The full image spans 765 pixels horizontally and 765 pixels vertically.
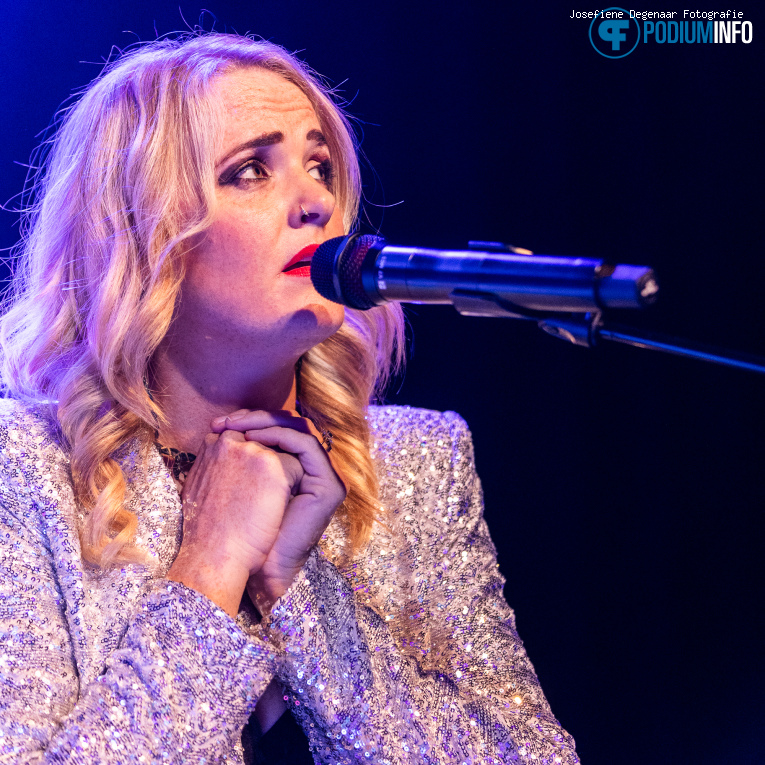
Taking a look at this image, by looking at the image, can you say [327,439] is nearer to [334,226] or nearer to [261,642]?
[334,226]

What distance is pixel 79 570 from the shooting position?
1505 millimetres

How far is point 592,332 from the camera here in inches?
36.7

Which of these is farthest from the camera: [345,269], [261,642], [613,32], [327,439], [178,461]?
[613,32]

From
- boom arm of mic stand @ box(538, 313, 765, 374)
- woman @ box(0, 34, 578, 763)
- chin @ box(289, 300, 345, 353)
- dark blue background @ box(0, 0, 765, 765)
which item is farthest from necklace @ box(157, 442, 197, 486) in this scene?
boom arm of mic stand @ box(538, 313, 765, 374)

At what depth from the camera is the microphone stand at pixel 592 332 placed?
90 centimetres

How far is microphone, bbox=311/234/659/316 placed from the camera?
0.88m

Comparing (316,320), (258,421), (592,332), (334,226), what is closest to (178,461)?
(258,421)

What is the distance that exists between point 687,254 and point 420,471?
3.46ft

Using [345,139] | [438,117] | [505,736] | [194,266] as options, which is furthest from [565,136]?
[505,736]

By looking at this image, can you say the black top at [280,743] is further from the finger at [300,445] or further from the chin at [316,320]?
the chin at [316,320]

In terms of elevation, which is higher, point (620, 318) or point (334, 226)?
point (334, 226)

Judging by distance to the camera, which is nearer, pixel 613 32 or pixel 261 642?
pixel 261 642

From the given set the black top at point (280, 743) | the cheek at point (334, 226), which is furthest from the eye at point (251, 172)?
the black top at point (280, 743)

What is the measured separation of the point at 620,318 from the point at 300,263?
A: 3.94ft
